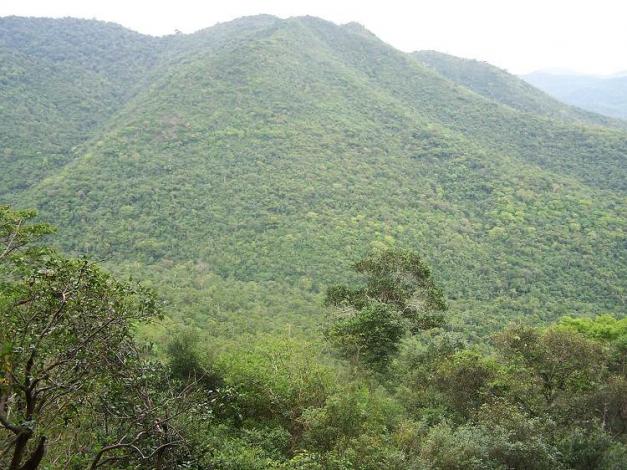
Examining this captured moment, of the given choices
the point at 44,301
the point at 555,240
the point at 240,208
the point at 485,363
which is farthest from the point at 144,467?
the point at 555,240

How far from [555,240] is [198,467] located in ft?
125

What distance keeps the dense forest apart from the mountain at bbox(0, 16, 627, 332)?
0.28 meters

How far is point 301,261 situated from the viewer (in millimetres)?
34219

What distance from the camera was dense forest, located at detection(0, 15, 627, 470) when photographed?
5.98 m

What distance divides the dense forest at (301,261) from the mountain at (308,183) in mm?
276

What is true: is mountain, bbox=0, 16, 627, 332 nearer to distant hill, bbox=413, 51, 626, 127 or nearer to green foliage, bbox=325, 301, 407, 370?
distant hill, bbox=413, 51, 626, 127

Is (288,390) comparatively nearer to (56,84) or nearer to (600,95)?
(56,84)

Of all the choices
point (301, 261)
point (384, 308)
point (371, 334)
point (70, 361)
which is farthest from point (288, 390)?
point (301, 261)

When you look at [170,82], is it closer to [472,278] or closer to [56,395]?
[472,278]

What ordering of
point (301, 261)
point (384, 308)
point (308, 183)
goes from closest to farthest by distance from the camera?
1. point (384, 308)
2. point (301, 261)
3. point (308, 183)

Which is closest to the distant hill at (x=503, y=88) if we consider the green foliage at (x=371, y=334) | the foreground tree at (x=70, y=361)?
the green foliage at (x=371, y=334)

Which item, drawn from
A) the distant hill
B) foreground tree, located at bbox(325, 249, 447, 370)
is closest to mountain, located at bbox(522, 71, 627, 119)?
the distant hill

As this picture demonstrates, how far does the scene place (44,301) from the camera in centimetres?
546

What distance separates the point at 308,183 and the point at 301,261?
12342 millimetres
